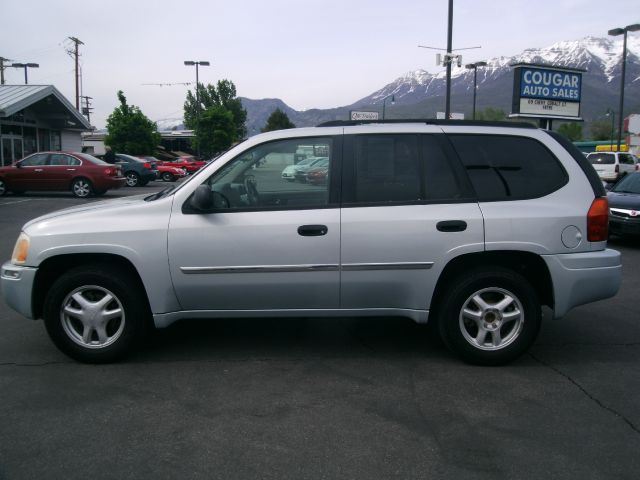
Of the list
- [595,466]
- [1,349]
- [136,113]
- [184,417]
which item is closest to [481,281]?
[595,466]

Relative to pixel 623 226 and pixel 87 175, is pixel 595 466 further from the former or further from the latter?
pixel 87 175

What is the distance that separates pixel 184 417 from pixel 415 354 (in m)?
1.97

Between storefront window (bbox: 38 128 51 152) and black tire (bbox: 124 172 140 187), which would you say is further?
storefront window (bbox: 38 128 51 152)

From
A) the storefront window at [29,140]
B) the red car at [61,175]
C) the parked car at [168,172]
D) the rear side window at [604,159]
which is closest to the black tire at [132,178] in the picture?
the storefront window at [29,140]

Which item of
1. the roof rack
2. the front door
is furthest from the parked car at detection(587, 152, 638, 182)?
the front door

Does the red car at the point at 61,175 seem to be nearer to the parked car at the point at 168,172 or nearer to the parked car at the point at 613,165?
the parked car at the point at 168,172

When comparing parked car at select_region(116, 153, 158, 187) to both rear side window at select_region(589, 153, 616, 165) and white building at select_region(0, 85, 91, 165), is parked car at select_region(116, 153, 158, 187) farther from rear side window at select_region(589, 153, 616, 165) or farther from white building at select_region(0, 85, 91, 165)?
rear side window at select_region(589, 153, 616, 165)

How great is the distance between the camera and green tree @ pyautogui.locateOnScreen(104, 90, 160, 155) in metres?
42.9

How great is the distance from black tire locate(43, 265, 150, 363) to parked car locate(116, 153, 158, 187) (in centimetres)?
2448

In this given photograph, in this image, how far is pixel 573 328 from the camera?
225 inches

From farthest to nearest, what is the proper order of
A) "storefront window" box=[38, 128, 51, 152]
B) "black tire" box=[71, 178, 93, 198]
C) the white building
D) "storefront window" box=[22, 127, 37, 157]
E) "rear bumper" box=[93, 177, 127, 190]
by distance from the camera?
1. "storefront window" box=[38, 128, 51, 152]
2. "storefront window" box=[22, 127, 37, 157]
3. the white building
4. "black tire" box=[71, 178, 93, 198]
5. "rear bumper" box=[93, 177, 127, 190]

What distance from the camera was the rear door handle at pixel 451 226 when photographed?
4.48 meters

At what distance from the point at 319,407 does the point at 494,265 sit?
175 cm

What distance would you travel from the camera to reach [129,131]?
4312 centimetres
